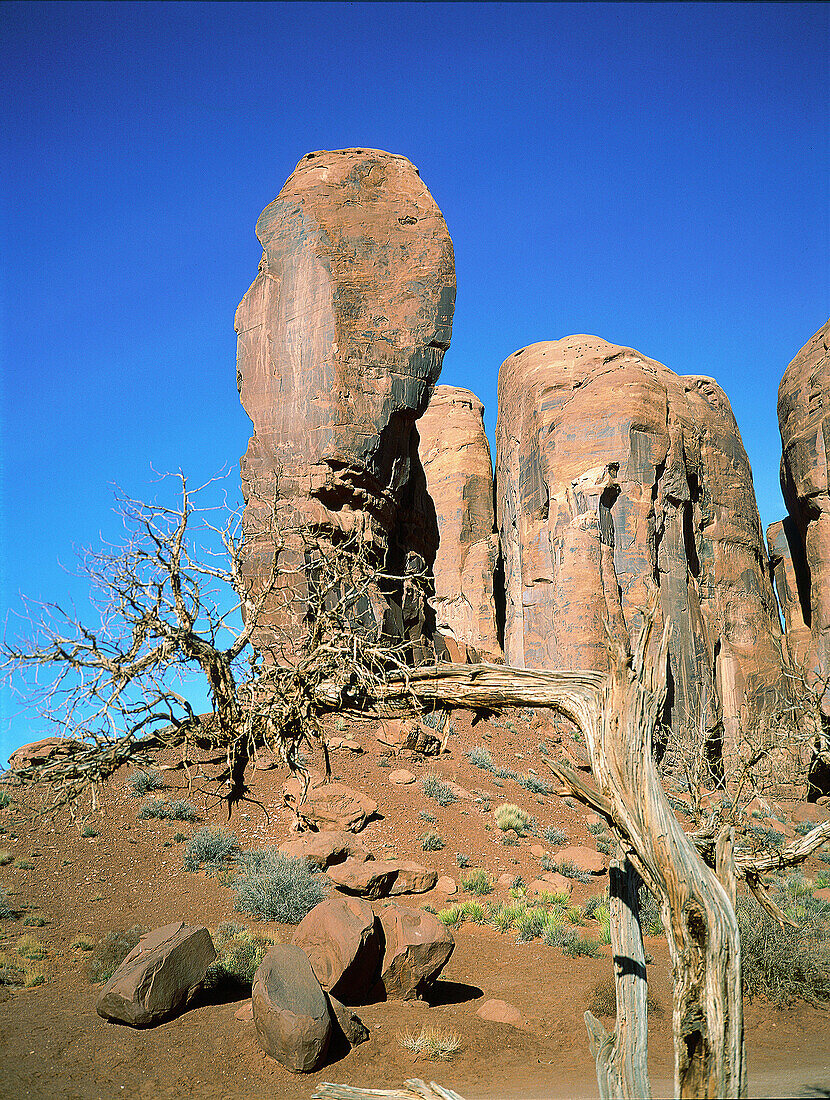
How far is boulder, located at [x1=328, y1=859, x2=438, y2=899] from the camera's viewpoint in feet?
43.7

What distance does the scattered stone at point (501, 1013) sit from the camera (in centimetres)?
922

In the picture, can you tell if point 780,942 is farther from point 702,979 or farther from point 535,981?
point 702,979

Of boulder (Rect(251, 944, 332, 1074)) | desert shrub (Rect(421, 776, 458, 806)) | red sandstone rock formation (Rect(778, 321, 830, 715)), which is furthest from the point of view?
red sandstone rock formation (Rect(778, 321, 830, 715))

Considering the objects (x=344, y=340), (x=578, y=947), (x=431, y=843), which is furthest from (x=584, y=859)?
(x=344, y=340)

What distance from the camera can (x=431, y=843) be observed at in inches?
631

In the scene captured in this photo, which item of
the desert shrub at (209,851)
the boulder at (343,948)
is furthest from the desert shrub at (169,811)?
the boulder at (343,948)

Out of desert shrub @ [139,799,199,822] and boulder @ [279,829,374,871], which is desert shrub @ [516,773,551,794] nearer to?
boulder @ [279,829,374,871]

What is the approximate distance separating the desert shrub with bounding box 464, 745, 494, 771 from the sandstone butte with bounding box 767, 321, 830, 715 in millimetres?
15378

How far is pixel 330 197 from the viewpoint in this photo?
18250 mm

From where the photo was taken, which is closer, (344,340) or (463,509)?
(344,340)

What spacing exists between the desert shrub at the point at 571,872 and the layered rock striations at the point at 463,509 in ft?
64.3

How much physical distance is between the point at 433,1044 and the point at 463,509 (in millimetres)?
32796

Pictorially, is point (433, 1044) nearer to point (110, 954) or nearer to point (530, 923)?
point (530, 923)

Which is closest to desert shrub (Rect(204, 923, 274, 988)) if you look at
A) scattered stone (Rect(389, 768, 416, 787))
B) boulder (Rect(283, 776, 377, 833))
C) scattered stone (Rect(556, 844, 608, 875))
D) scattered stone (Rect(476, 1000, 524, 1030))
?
scattered stone (Rect(476, 1000, 524, 1030))
